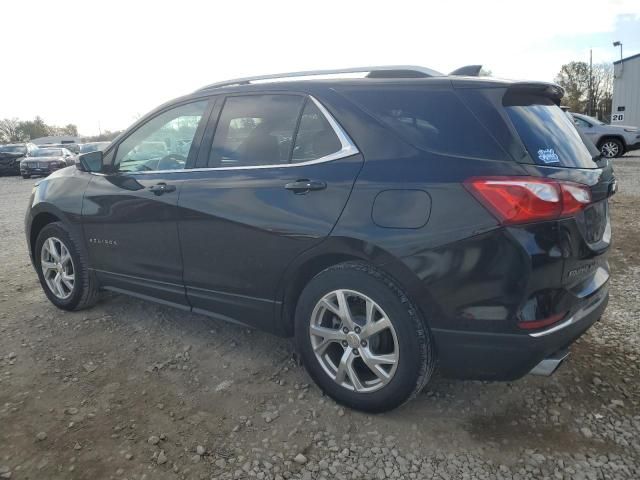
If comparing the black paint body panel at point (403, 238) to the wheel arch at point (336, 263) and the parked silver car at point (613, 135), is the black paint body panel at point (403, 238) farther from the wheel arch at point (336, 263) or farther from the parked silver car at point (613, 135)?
the parked silver car at point (613, 135)

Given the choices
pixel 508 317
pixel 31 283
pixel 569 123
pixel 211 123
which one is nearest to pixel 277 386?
pixel 508 317

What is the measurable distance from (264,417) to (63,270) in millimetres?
2459

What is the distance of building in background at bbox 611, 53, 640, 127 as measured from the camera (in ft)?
105

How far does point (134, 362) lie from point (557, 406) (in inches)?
102

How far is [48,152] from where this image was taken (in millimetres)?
22203

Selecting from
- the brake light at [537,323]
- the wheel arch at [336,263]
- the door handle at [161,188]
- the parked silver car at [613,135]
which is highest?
the door handle at [161,188]

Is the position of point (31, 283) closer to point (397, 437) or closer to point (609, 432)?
point (397, 437)

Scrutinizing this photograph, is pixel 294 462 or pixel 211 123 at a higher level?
pixel 211 123

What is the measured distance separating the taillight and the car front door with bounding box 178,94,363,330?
0.66 m

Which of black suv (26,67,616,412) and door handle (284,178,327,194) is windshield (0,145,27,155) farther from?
door handle (284,178,327,194)

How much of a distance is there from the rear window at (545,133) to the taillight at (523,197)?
15 centimetres

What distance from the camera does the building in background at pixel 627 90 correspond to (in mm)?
32000

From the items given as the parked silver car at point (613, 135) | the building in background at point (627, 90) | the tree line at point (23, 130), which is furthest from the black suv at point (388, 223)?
the tree line at point (23, 130)

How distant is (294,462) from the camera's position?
242cm
